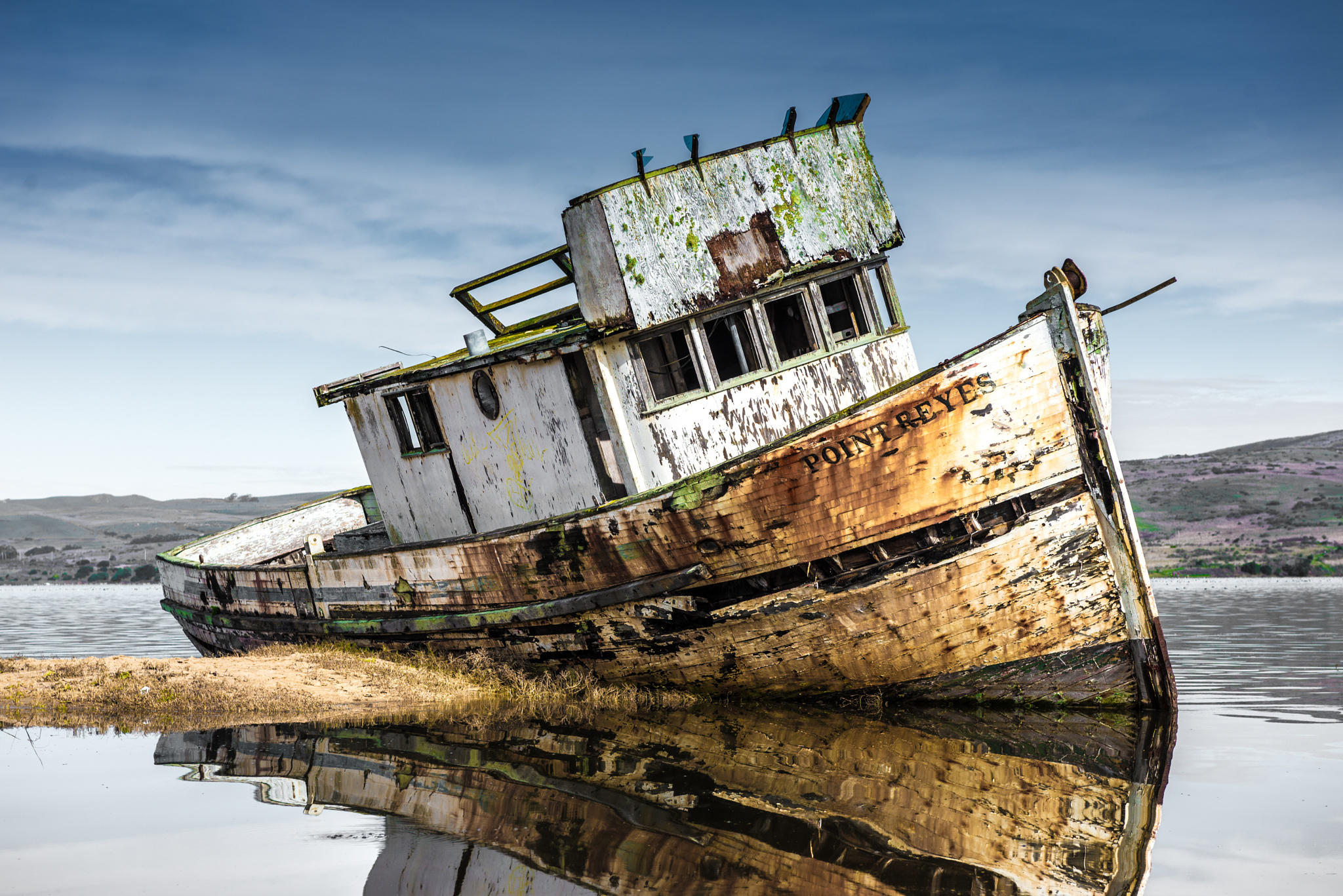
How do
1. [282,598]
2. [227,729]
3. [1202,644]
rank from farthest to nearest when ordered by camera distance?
[1202,644]
[282,598]
[227,729]

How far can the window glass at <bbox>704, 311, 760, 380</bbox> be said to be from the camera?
28.2 ft

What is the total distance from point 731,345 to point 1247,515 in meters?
33.2

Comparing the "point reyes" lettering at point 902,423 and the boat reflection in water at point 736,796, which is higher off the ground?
the "point reyes" lettering at point 902,423

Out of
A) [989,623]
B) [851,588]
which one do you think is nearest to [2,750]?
[851,588]

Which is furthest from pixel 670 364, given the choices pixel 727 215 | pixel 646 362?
pixel 727 215

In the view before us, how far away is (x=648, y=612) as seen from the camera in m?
7.81

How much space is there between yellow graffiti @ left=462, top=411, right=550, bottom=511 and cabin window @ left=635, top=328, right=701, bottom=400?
1146 mm

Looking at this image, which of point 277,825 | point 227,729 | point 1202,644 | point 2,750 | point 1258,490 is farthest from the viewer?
point 1258,490

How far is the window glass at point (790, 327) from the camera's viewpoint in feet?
29.1

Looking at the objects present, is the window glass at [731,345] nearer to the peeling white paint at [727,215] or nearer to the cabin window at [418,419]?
the peeling white paint at [727,215]

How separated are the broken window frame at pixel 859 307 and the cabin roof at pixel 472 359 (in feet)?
6.74

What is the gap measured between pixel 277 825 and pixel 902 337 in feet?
21.8

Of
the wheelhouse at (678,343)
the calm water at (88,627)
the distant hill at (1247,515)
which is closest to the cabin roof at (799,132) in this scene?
the wheelhouse at (678,343)

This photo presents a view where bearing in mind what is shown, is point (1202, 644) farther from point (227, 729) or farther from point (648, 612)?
point (227, 729)
